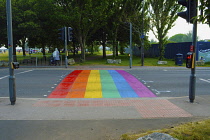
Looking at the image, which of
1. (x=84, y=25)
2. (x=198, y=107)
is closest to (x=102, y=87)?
(x=198, y=107)

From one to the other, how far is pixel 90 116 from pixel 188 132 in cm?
286

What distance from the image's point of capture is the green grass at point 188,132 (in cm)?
455

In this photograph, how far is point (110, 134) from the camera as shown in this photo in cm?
510

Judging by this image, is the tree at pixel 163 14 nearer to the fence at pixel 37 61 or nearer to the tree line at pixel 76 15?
the tree line at pixel 76 15

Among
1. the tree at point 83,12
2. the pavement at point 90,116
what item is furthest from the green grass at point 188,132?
the tree at point 83,12

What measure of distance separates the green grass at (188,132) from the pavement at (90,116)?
36 cm

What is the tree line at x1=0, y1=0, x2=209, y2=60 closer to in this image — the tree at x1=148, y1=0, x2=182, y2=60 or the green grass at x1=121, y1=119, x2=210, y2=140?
the tree at x1=148, y1=0, x2=182, y2=60

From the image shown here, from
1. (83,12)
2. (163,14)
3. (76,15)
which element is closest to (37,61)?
(76,15)

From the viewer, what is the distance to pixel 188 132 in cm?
486

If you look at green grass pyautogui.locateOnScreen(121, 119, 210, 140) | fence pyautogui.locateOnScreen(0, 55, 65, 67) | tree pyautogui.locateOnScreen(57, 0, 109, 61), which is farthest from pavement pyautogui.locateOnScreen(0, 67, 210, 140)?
tree pyautogui.locateOnScreen(57, 0, 109, 61)

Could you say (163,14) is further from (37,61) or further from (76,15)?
(37,61)

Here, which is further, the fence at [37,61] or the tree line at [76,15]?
the tree line at [76,15]

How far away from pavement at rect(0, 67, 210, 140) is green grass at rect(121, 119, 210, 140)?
362 mm

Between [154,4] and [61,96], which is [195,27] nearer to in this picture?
[61,96]
